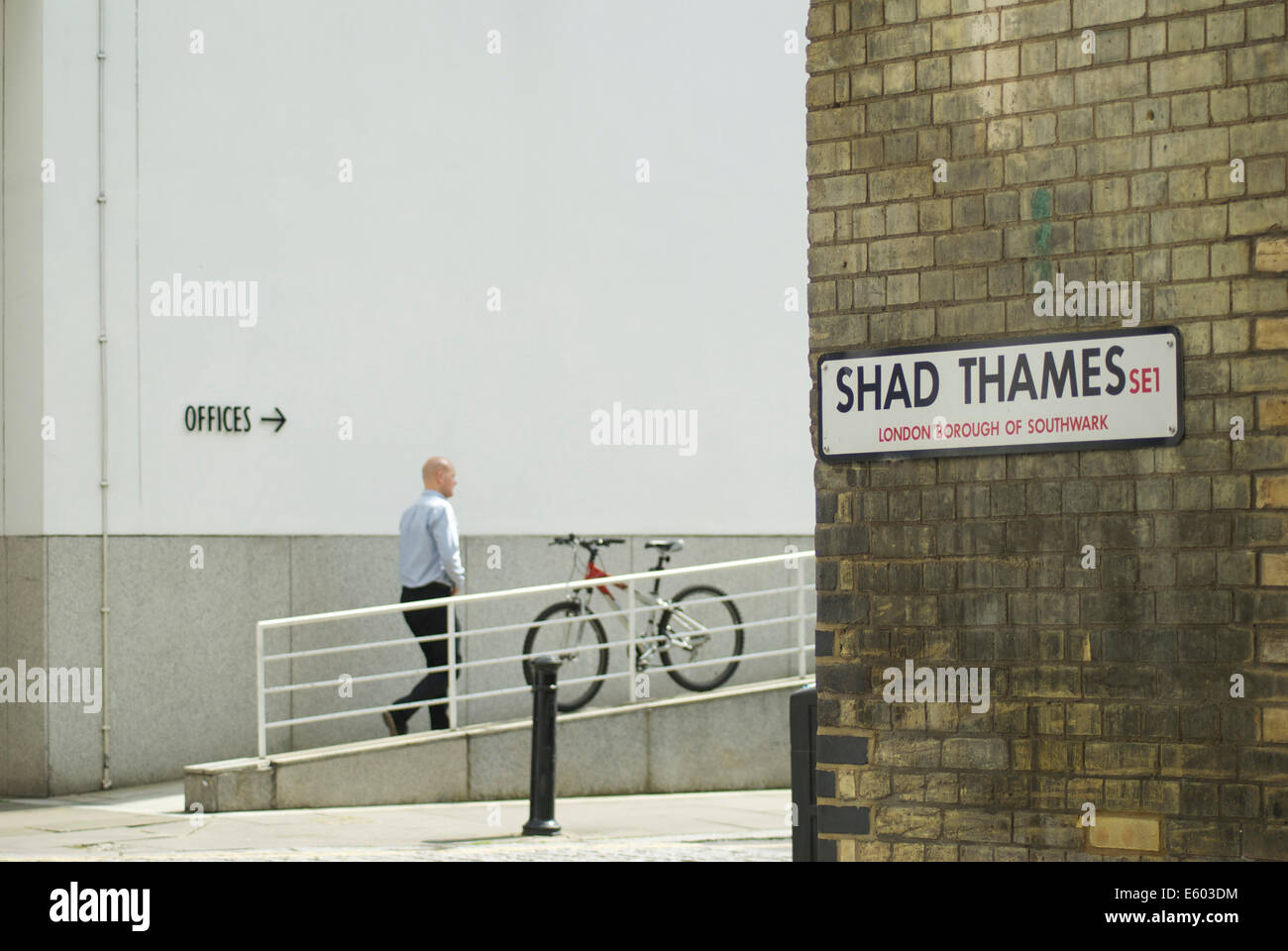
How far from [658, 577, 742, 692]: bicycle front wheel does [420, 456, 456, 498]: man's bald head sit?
7.34 ft

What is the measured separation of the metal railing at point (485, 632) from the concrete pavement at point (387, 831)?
760 mm

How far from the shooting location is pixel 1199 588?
467cm

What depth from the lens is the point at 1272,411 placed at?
459 cm

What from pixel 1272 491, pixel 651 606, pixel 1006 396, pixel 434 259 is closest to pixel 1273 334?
pixel 1272 491

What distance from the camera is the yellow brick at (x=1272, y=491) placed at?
15.0 feet

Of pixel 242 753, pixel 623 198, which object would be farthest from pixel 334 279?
pixel 242 753

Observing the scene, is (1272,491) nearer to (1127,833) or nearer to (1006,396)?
(1006,396)

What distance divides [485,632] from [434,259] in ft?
9.28

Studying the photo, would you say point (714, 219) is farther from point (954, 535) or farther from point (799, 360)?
point (954, 535)

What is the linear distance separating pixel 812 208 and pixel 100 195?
7345mm

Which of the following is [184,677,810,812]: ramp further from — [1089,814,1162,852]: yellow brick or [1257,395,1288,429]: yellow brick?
[1257,395,1288,429]: yellow brick

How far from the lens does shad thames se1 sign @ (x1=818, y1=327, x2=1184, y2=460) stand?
15.6ft

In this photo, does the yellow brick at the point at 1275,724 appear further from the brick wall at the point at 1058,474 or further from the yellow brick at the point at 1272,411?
the yellow brick at the point at 1272,411

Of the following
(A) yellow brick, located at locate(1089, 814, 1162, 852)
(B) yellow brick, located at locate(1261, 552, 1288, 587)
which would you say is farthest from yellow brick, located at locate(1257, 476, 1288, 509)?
(A) yellow brick, located at locate(1089, 814, 1162, 852)
